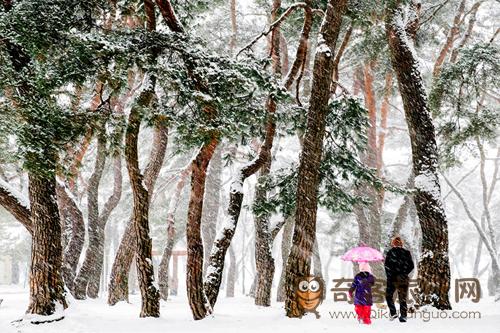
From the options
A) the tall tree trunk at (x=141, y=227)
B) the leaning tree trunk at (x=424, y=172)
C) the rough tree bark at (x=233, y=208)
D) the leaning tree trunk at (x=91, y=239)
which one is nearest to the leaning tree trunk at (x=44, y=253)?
the tall tree trunk at (x=141, y=227)

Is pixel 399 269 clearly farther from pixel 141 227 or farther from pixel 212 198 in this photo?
pixel 212 198

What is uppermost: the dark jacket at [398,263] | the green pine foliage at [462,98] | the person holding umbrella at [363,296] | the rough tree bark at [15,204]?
the green pine foliage at [462,98]

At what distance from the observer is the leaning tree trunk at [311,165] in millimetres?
8508

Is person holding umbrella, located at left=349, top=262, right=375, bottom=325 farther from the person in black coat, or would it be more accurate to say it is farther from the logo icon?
the logo icon

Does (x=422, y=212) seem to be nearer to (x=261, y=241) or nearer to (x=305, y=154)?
(x=305, y=154)

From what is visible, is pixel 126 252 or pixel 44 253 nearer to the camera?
pixel 44 253

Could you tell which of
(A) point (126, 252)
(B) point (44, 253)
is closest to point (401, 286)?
(B) point (44, 253)

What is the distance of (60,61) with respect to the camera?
25.8 ft

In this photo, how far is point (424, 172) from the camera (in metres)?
9.59

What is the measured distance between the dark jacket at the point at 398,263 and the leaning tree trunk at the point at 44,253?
5.85 m

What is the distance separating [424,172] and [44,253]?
23.7ft

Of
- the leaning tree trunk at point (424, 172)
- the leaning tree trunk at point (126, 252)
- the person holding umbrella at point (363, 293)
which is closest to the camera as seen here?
the person holding umbrella at point (363, 293)

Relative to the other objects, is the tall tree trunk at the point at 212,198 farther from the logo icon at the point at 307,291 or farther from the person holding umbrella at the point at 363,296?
the person holding umbrella at the point at 363,296

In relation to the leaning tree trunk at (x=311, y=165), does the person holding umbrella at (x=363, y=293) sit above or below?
below
